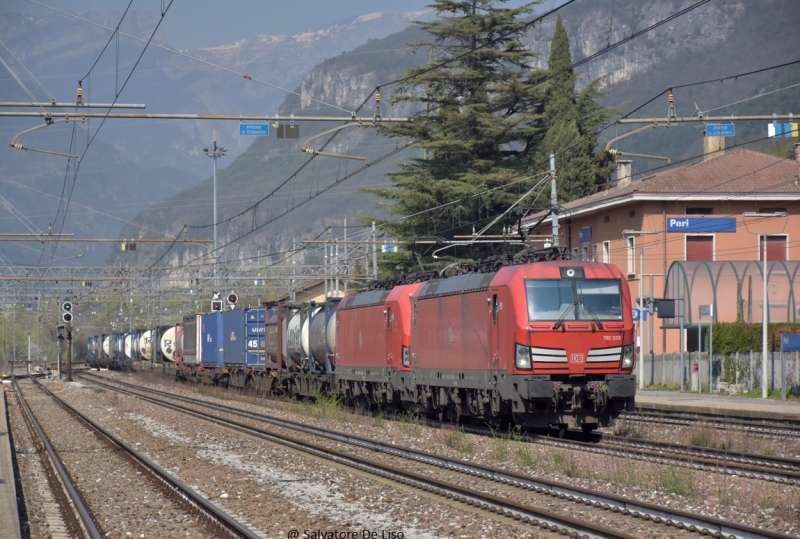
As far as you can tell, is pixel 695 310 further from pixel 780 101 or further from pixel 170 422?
pixel 780 101

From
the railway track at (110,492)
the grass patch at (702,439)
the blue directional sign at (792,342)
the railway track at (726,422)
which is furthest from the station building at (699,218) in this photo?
the railway track at (110,492)

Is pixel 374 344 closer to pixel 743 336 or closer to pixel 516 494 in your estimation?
pixel 516 494

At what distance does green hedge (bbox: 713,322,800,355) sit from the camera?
120 feet

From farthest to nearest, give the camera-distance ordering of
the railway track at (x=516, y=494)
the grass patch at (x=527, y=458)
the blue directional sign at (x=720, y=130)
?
1. the blue directional sign at (x=720, y=130)
2. the grass patch at (x=527, y=458)
3. the railway track at (x=516, y=494)

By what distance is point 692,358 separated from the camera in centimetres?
4047

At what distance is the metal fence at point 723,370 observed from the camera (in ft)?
112

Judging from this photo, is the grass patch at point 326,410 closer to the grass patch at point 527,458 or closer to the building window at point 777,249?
the grass patch at point 527,458

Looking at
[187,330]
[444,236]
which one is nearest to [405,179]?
[444,236]

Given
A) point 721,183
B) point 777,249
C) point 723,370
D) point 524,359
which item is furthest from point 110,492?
point 777,249

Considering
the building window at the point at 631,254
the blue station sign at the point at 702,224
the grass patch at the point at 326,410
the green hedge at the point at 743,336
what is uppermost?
the blue station sign at the point at 702,224

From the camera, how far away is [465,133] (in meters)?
52.1

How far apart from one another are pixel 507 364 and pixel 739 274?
2402 cm

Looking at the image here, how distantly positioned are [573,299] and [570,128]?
110 feet

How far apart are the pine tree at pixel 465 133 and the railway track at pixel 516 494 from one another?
28.9 metres
